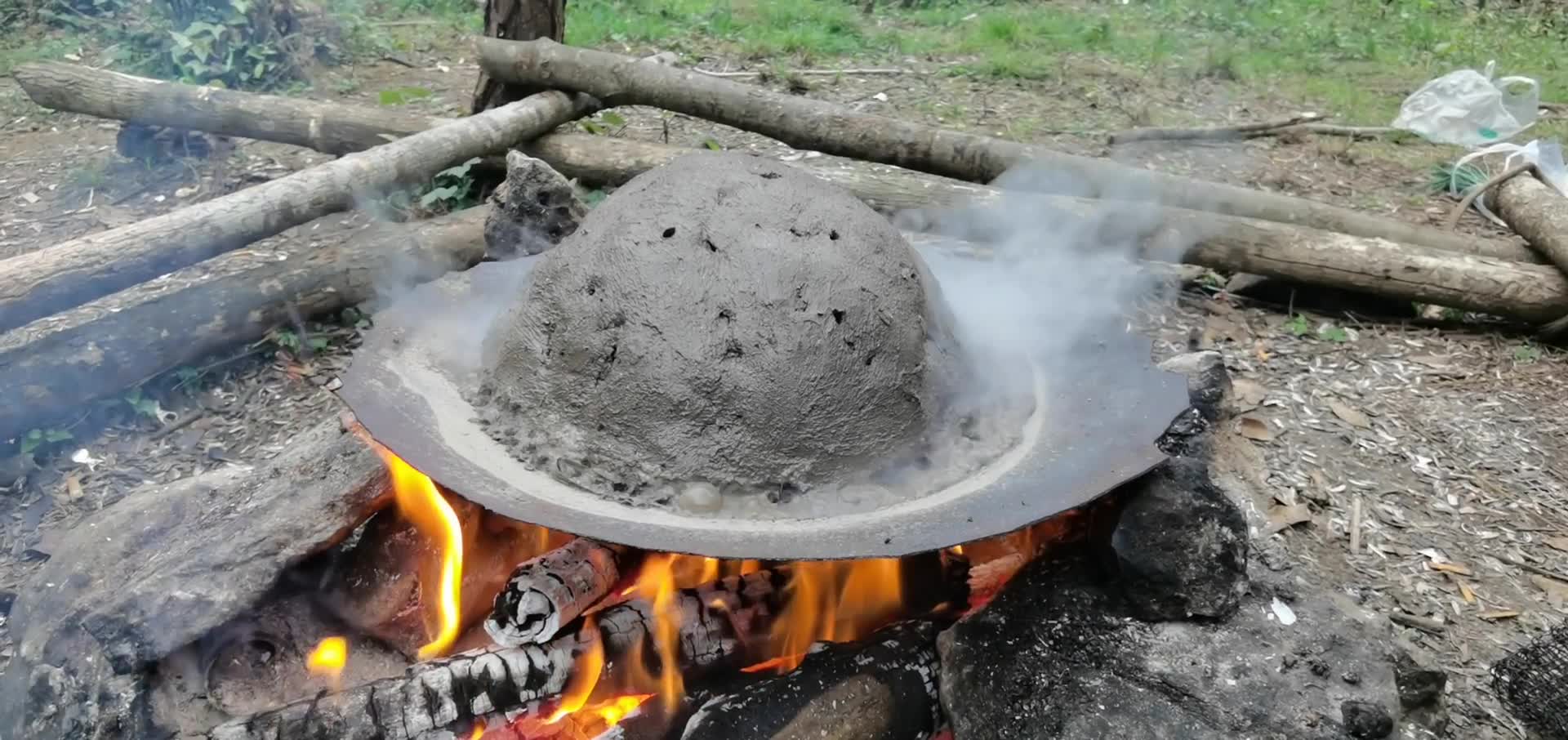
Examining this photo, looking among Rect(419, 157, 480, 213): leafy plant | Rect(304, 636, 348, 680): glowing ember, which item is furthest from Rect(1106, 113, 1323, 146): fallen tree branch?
Rect(304, 636, 348, 680): glowing ember

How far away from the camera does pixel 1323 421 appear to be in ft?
14.6

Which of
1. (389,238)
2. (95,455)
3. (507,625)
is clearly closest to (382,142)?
(389,238)

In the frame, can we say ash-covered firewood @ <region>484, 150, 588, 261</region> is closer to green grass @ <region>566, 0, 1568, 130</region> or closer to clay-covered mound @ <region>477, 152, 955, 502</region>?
clay-covered mound @ <region>477, 152, 955, 502</region>

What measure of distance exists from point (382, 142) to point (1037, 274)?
3.67 meters

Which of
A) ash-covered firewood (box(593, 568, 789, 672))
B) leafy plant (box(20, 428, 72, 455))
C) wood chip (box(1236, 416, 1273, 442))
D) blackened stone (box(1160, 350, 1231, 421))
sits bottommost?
leafy plant (box(20, 428, 72, 455))

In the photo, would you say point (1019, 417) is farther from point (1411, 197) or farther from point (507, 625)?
point (1411, 197)

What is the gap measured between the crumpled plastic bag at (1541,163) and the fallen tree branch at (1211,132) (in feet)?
4.49

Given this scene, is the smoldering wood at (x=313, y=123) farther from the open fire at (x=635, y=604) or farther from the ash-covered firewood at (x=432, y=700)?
the ash-covered firewood at (x=432, y=700)

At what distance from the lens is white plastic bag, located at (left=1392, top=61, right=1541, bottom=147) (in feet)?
25.3

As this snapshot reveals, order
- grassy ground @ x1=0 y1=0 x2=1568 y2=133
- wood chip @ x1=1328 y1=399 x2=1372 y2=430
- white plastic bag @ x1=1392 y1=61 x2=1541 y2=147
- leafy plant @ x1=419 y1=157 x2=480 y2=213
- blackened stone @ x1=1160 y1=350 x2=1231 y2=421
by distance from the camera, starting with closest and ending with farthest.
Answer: blackened stone @ x1=1160 y1=350 x2=1231 y2=421 → wood chip @ x1=1328 y1=399 x2=1372 y2=430 → leafy plant @ x1=419 y1=157 x2=480 y2=213 → white plastic bag @ x1=1392 y1=61 x2=1541 y2=147 → grassy ground @ x1=0 y1=0 x2=1568 y2=133

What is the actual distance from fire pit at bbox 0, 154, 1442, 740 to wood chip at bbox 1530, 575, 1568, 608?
3.70 feet

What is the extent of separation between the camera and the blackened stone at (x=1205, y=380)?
11.5 ft

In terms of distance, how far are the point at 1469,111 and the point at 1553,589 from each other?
17.9 ft

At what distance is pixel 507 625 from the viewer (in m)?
2.61
